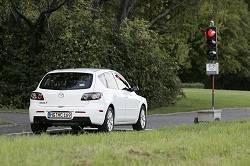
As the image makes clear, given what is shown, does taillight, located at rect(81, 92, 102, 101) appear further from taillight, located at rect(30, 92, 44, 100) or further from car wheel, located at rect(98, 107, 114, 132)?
taillight, located at rect(30, 92, 44, 100)

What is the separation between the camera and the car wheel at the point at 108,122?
1491 cm

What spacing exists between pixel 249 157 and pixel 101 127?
605 cm

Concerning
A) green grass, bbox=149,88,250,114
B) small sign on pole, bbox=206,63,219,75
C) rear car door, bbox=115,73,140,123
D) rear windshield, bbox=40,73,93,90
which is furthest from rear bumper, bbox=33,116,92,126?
green grass, bbox=149,88,250,114

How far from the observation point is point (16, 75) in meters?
30.3

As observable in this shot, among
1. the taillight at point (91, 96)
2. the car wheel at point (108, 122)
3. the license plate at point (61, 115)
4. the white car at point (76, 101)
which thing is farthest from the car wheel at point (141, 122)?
the license plate at point (61, 115)

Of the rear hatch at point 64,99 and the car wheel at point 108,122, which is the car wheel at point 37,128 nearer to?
the rear hatch at point 64,99

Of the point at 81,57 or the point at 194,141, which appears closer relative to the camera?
the point at 194,141

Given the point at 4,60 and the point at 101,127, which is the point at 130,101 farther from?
the point at 4,60

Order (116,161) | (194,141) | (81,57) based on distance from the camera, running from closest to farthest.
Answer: (116,161) → (194,141) → (81,57)

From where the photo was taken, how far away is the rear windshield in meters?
15.0

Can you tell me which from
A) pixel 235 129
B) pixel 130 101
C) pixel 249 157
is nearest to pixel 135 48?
pixel 130 101

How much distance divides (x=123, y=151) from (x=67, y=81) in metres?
6.22

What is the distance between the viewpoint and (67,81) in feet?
49.8

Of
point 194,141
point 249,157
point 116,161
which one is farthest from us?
point 194,141
